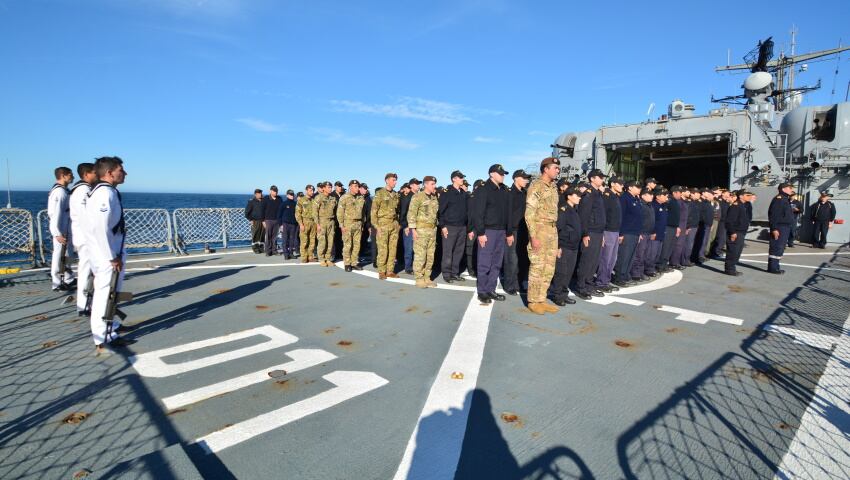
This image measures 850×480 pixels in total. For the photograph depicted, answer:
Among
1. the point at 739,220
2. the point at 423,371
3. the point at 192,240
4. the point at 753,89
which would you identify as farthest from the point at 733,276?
the point at 753,89

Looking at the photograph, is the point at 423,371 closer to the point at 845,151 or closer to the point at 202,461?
the point at 202,461

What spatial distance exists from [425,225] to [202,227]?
8897 mm

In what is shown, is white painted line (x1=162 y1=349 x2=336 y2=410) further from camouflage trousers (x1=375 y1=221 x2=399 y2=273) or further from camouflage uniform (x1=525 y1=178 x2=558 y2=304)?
camouflage trousers (x1=375 y1=221 x2=399 y2=273)

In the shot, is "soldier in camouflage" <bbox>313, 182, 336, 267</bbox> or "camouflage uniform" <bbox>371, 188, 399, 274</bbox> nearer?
"camouflage uniform" <bbox>371, 188, 399, 274</bbox>

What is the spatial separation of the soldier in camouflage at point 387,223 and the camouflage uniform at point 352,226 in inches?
20.0

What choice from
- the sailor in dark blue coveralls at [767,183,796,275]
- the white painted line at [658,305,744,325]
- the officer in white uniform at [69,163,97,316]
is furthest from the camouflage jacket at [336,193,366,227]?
the sailor in dark blue coveralls at [767,183,796,275]

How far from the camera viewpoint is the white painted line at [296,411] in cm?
246

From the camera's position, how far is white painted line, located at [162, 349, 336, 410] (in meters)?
2.96

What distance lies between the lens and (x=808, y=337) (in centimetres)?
443

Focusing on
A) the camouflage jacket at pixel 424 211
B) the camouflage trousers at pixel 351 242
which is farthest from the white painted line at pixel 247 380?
the camouflage trousers at pixel 351 242

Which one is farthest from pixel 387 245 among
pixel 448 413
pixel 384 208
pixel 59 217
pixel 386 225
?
pixel 448 413

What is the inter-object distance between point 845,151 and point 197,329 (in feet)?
58.0

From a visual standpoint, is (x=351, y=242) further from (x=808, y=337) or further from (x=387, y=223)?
(x=808, y=337)

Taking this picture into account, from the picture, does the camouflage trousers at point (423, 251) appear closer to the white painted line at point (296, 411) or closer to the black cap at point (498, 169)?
the black cap at point (498, 169)
